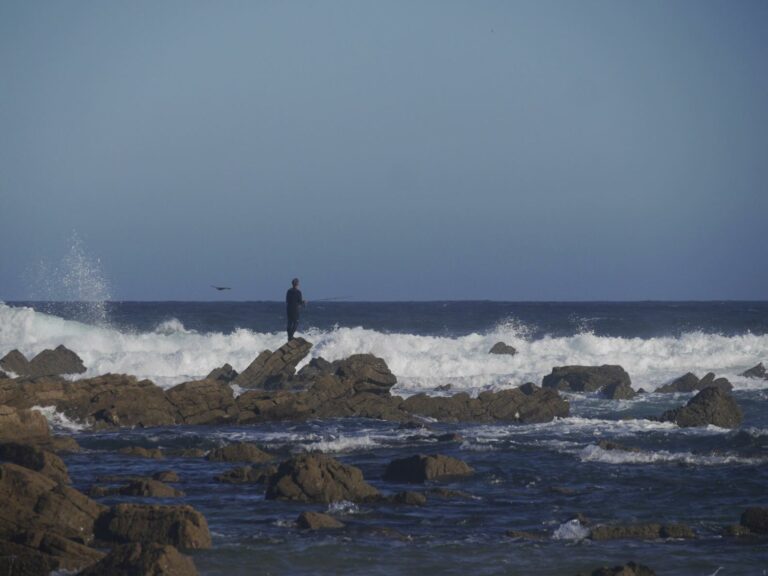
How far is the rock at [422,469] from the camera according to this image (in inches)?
655

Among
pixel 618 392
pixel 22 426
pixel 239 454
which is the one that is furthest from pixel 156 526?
pixel 618 392

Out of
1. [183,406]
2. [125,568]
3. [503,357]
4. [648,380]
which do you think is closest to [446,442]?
[183,406]

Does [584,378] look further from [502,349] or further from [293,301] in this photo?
[502,349]

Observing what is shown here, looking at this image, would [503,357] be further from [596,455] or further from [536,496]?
[536,496]

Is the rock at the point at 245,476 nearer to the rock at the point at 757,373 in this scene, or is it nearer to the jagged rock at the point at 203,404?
the jagged rock at the point at 203,404

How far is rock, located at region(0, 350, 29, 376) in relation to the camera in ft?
105

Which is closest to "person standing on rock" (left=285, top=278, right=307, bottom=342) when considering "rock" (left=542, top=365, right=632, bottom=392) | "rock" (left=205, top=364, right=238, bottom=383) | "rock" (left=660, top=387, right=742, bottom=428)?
"rock" (left=205, top=364, right=238, bottom=383)

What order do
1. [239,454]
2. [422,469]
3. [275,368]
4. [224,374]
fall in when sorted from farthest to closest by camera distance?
[224,374] → [275,368] → [239,454] → [422,469]

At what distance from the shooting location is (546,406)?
81.0ft

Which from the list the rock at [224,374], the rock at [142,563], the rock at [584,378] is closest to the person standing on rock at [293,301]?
the rock at [224,374]

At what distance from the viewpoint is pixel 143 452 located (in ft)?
62.4

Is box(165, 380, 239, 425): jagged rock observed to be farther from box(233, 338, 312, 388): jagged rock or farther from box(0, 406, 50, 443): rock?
box(233, 338, 312, 388): jagged rock

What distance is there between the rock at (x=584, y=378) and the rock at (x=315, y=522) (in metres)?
18.6

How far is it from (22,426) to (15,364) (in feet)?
44.0
